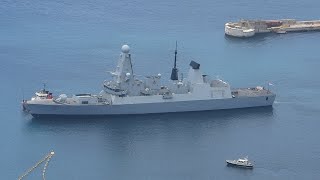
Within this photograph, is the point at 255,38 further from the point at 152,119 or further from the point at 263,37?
the point at 152,119

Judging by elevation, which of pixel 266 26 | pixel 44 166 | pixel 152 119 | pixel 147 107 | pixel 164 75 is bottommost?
pixel 44 166

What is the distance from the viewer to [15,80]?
8900cm

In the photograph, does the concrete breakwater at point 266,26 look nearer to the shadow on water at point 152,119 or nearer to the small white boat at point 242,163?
the shadow on water at point 152,119

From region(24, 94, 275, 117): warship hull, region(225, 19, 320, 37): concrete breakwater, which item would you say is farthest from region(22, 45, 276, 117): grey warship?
region(225, 19, 320, 37): concrete breakwater

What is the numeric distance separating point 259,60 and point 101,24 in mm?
20655

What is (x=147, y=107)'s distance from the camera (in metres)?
83.0

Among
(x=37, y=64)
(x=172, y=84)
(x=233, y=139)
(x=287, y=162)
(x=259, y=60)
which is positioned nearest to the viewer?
(x=287, y=162)

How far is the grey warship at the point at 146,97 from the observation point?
8125 cm

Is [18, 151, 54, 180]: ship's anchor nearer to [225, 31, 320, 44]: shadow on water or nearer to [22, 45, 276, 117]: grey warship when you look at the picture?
[22, 45, 276, 117]: grey warship

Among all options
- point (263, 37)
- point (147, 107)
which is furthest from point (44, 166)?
point (263, 37)

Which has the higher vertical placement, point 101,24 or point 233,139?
point 101,24

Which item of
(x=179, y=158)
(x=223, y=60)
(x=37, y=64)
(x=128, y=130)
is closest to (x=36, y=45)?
(x=37, y=64)

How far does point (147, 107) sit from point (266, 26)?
116 feet

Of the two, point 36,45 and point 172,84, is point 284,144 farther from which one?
point 36,45
